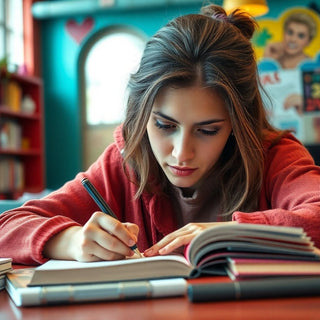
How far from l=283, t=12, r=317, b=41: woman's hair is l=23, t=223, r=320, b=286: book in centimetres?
485

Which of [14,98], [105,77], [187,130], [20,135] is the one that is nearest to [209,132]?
[187,130]

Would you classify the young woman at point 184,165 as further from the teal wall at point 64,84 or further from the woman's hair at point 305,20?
the teal wall at point 64,84

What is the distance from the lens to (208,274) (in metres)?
0.70

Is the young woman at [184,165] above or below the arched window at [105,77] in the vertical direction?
below

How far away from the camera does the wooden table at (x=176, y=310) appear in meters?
0.56

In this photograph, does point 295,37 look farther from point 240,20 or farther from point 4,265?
point 4,265

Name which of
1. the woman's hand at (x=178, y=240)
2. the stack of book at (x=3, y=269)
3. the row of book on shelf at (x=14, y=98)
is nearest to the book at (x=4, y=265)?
the stack of book at (x=3, y=269)

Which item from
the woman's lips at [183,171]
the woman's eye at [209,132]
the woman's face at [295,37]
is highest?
the woman's face at [295,37]

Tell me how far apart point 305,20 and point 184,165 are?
4567 mm

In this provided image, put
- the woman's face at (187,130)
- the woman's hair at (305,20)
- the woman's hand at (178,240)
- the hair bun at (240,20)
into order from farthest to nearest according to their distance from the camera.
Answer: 1. the woman's hair at (305,20)
2. the hair bun at (240,20)
3. the woman's face at (187,130)
4. the woman's hand at (178,240)

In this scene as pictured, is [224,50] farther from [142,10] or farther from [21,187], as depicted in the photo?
[142,10]

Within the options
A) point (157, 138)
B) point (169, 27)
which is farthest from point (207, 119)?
point (169, 27)

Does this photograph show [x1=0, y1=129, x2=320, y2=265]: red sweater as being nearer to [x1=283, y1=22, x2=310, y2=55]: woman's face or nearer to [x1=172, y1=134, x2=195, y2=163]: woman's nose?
[x1=172, y1=134, x2=195, y2=163]: woman's nose

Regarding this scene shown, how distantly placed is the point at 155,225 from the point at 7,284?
0.52 metres
